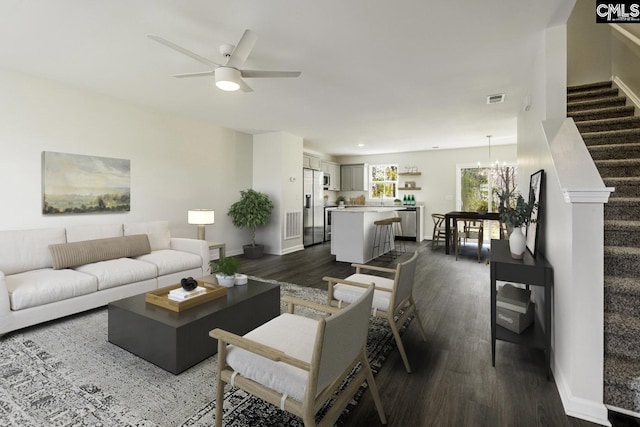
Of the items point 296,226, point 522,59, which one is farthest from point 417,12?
point 296,226

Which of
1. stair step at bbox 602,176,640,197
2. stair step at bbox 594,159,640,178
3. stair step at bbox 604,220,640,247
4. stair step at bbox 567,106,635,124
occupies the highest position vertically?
stair step at bbox 567,106,635,124

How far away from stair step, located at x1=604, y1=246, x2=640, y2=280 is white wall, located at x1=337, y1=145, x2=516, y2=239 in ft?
21.7

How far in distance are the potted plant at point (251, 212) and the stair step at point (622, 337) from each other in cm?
514

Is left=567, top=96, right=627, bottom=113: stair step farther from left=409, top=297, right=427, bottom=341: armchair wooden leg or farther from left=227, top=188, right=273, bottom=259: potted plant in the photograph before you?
left=227, top=188, right=273, bottom=259: potted plant

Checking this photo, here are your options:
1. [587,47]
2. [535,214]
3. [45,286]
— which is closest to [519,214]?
[535,214]

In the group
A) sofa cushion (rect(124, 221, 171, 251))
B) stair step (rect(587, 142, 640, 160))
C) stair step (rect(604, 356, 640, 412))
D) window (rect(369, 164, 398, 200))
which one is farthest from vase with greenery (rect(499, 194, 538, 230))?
window (rect(369, 164, 398, 200))

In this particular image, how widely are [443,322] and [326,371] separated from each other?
210 cm

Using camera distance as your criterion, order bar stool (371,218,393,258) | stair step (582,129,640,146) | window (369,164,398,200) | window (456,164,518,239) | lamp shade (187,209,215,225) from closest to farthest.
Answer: stair step (582,129,640,146), lamp shade (187,209,215,225), bar stool (371,218,393,258), window (456,164,518,239), window (369,164,398,200)

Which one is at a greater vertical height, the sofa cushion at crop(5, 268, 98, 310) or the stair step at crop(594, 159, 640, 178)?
the stair step at crop(594, 159, 640, 178)

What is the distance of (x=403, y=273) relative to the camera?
2.18m

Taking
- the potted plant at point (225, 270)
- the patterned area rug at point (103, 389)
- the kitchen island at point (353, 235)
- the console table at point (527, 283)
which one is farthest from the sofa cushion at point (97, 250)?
the console table at point (527, 283)

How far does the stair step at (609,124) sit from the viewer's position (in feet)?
10.4

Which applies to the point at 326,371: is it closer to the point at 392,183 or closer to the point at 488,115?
the point at 488,115

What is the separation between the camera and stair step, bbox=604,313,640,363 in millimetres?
1691
